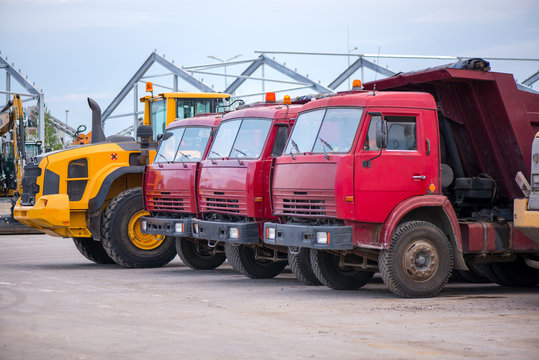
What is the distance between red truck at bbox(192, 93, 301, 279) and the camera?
13773mm

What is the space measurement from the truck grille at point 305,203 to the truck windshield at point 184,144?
3.15 m

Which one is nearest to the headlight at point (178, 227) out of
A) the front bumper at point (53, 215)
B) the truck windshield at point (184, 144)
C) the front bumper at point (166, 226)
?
the front bumper at point (166, 226)

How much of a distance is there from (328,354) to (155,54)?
1496 inches

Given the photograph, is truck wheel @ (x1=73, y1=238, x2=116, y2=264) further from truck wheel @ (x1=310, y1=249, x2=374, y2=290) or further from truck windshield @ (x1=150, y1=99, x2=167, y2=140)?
truck wheel @ (x1=310, y1=249, x2=374, y2=290)

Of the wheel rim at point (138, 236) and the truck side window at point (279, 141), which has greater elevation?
the truck side window at point (279, 141)

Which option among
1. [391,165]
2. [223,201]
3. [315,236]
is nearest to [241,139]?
[223,201]

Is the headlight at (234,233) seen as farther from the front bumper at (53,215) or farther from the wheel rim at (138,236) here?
the front bumper at (53,215)

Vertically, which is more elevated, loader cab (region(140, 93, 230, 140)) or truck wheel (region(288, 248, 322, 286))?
loader cab (region(140, 93, 230, 140))

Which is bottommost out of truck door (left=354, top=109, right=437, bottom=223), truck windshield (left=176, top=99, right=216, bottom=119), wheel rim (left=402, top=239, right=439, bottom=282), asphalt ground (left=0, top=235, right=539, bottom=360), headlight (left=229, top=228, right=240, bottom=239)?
asphalt ground (left=0, top=235, right=539, bottom=360)

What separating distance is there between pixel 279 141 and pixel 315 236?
2.51 metres

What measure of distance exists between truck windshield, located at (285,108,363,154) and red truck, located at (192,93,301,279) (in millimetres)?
814

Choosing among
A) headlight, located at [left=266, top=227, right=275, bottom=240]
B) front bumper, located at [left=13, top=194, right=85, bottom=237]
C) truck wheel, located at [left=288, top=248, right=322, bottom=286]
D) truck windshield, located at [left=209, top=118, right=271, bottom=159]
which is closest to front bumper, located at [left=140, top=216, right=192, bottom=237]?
truck windshield, located at [left=209, top=118, right=271, bottom=159]

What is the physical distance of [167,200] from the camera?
1608cm

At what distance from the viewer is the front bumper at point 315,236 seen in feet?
38.8
